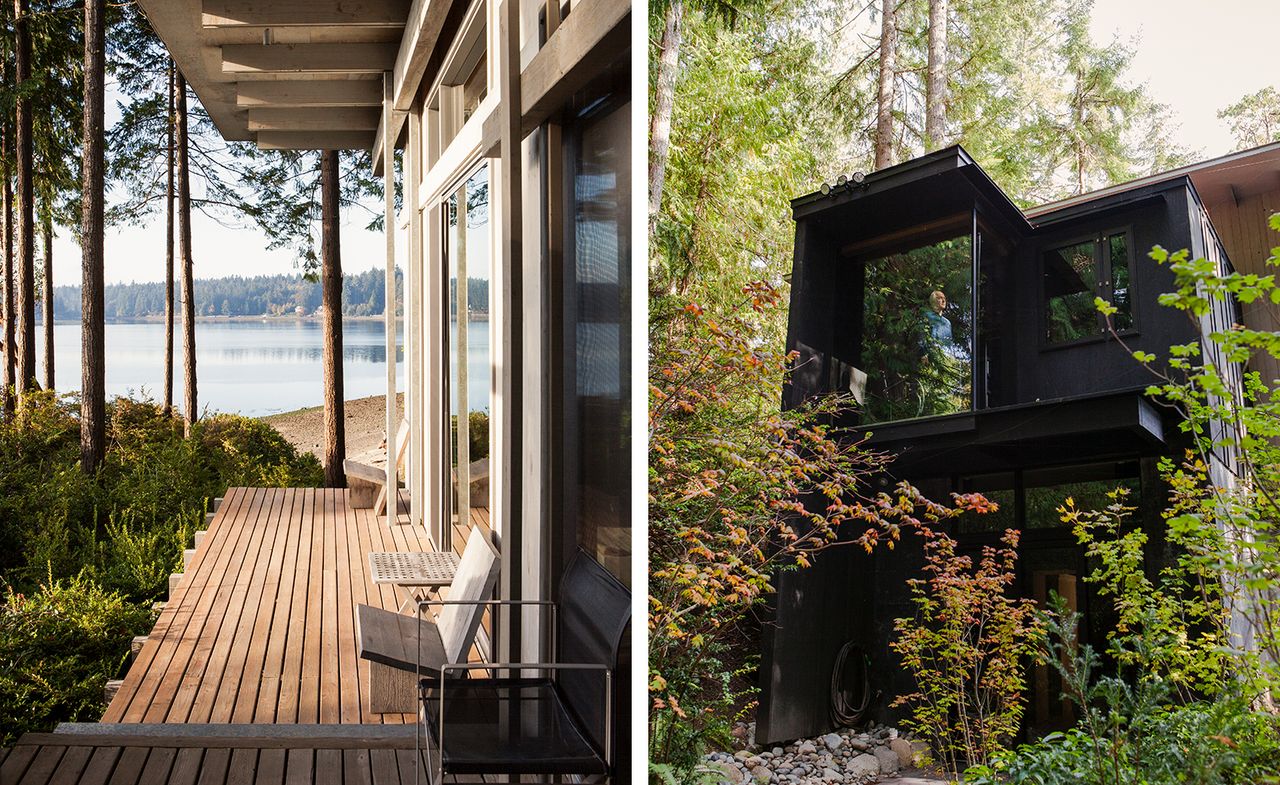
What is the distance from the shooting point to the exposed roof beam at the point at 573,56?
→ 199cm

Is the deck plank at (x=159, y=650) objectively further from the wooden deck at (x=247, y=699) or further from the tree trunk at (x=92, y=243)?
the tree trunk at (x=92, y=243)

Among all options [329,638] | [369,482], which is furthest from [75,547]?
[369,482]

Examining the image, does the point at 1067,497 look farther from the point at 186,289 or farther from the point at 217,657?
the point at 186,289

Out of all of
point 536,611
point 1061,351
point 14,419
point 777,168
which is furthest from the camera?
point 14,419

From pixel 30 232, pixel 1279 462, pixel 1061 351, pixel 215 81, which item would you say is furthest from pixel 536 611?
pixel 215 81

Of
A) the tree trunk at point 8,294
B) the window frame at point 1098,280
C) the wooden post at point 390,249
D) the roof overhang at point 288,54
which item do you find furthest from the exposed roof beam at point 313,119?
the window frame at point 1098,280

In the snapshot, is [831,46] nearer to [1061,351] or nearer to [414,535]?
[1061,351]

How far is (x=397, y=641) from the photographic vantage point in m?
2.97

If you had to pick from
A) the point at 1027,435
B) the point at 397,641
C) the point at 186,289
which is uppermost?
the point at 186,289

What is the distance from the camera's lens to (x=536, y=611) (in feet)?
9.40

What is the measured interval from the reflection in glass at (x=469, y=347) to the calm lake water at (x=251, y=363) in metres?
2.96

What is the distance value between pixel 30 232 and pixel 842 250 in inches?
193

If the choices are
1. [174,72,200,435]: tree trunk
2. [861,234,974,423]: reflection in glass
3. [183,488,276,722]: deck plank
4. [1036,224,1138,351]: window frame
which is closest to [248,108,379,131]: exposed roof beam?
[174,72,200,435]: tree trunk

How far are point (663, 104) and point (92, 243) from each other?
13.1 feet
